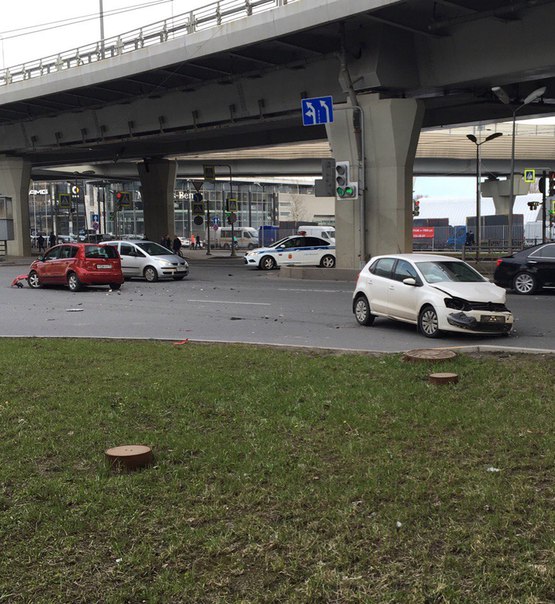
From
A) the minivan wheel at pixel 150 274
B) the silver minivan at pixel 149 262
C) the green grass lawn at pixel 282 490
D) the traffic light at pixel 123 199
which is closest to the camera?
the green grass lawn at pixel 282 490

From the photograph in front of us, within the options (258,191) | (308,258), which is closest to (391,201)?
(308,258)

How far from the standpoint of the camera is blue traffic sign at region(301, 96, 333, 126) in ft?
80.4

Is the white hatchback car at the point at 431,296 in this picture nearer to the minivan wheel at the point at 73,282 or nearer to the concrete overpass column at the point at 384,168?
the concrete overpass column at the point at 384,168

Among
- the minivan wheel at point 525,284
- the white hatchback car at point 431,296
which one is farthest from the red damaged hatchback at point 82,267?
the minivan wheel at point 525,284

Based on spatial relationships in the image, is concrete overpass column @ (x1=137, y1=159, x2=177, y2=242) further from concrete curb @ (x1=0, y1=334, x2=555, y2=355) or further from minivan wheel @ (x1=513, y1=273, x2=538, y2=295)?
concrete curb @ (x1=0, y1=334, x2=555, y2=355)

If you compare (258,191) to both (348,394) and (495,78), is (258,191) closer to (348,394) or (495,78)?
(495,78)

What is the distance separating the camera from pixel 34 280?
2586cm

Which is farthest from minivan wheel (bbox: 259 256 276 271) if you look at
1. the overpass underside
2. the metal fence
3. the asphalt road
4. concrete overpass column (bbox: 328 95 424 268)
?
the metal fence

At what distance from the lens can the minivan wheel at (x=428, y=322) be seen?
40.7ft

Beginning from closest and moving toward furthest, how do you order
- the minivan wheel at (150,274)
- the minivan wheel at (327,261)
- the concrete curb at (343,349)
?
the concrete curb at (343,349) < the minivan wheel at (150,274) < the minivan wheel at (327,261)

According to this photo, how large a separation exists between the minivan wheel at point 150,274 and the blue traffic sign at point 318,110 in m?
8.32

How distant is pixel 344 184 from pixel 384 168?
5.84 ft

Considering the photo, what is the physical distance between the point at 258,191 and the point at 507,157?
238 feet

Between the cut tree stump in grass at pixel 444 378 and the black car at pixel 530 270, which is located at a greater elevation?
the black car at pixel 530 270
